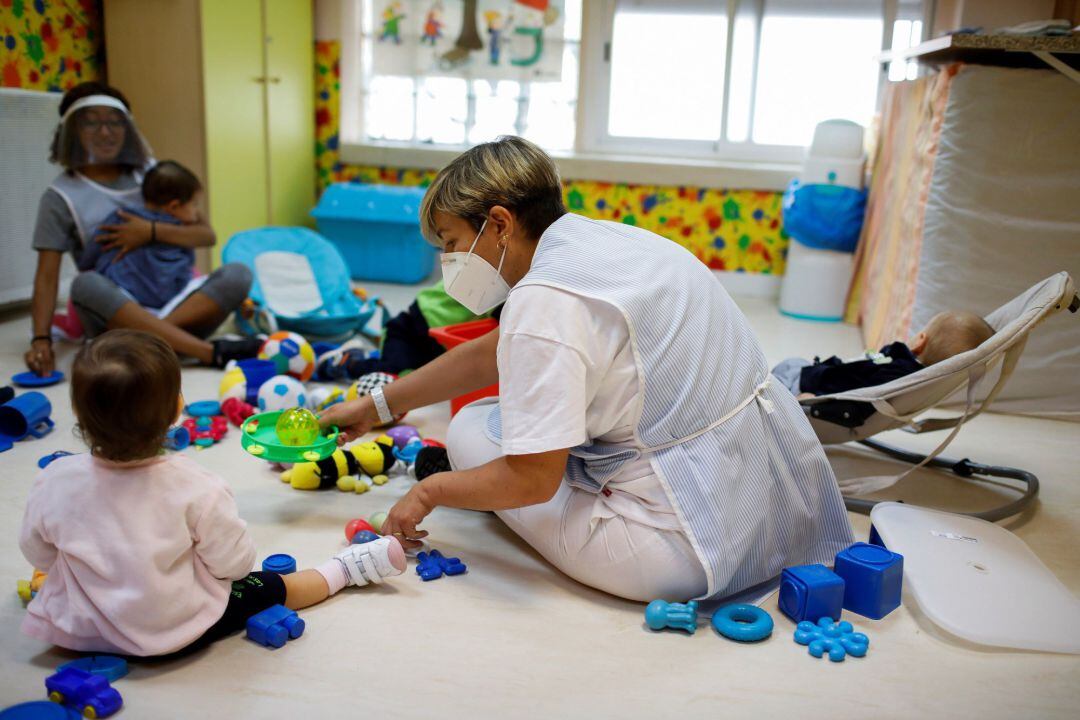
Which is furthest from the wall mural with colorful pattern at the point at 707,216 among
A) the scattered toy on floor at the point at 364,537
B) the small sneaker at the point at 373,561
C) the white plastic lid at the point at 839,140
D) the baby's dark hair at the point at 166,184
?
the small sneaker at the point at 373,561

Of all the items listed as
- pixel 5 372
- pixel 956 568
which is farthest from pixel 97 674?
pixel 5 372

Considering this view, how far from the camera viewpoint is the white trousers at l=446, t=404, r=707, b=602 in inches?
55.2

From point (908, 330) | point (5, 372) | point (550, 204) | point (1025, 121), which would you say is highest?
point (1025, 121)

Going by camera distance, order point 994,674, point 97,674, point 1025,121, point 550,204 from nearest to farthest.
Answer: point 97,674, point 994,674, point 550,204, point 1025,121

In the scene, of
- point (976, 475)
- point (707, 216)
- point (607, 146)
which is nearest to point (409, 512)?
point (976, 475)

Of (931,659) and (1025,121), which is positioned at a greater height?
(1025,121)

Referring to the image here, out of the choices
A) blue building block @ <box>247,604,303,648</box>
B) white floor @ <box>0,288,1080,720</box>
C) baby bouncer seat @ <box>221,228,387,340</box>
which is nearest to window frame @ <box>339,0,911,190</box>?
baby bouncer seat @ <box>221,228,387,340</box>

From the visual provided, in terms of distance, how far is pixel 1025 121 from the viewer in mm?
2586

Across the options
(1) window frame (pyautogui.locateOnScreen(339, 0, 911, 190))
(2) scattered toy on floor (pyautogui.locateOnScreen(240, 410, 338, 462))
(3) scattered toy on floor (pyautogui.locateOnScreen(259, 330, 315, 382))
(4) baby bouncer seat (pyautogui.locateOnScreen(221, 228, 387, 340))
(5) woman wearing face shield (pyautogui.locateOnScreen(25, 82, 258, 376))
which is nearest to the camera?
(2) scattered toy on floor (pyautogui.locateOnScreen(240, 410, 338, 462))

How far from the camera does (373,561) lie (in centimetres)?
146

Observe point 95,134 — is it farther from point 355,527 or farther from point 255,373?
point 355,527

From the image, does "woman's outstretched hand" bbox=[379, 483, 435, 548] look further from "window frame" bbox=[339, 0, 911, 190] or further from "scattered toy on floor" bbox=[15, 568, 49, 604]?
"window frame" bbox=[339, 0, 911, 190]

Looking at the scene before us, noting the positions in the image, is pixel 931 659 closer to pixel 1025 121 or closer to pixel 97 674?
pixel 97 674

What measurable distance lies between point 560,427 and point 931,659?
673 mm
